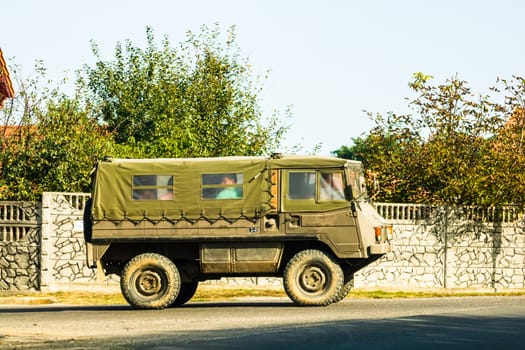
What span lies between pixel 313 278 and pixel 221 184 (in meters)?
2.32

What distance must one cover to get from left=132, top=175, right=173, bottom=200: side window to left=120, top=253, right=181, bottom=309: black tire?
104cm

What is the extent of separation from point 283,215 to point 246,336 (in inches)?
232

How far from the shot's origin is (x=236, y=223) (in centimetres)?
1809

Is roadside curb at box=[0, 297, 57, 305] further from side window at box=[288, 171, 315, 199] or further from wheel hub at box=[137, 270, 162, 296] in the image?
side window at box=[288, 171, 315, 199]

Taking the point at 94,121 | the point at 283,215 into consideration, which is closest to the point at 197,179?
the point at 283,215

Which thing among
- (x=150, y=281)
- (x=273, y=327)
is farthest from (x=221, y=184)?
(x=273, y=327)

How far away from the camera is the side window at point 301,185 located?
18.3 metres

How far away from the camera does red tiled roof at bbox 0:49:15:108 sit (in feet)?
89.1

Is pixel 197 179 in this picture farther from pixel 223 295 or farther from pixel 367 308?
pixel 223 295

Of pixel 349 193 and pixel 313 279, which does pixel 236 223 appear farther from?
pixel 349 193

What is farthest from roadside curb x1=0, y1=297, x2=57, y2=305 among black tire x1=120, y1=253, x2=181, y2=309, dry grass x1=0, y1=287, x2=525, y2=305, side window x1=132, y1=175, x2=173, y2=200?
side window x1=132, y1=175, x2=173, y2=200

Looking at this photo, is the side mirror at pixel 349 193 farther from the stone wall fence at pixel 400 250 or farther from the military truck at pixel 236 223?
the stone wall fence at pixel 400 250

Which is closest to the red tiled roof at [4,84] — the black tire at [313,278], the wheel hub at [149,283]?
the wheel hub at [149,283]

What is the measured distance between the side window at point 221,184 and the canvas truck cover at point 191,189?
6 cm
